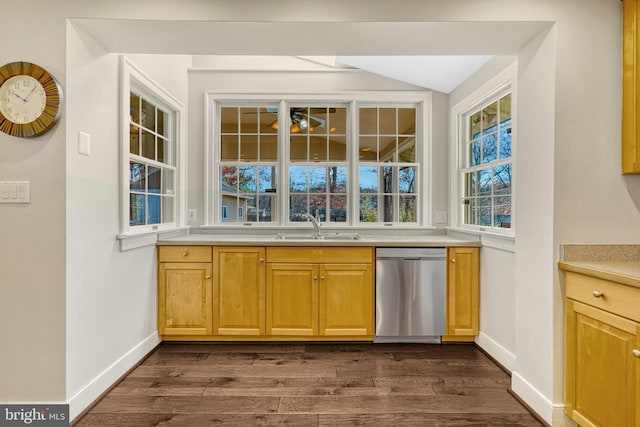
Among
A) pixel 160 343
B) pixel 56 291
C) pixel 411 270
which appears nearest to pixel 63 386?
pixel 56 291

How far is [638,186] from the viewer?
6.33 ft

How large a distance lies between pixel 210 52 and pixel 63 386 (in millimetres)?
2066

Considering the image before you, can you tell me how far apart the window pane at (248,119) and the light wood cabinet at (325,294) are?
1465mm

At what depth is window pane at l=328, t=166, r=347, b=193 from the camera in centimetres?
384

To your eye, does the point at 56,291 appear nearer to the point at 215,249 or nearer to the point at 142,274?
the point at 142,274

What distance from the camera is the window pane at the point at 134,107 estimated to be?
2789 millimetres

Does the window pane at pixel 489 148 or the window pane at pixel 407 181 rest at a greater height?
the window pane at pixel 489 148

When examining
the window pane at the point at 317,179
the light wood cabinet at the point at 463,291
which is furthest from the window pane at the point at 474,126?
the window pane at the point at 317,179

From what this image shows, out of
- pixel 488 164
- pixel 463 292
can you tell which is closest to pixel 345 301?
pixel 463 292

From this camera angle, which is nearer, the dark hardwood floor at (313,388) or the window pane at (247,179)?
the dark hardwood floor at (313,388)

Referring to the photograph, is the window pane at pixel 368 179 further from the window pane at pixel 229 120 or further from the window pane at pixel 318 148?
the window pane at pixel 229 120

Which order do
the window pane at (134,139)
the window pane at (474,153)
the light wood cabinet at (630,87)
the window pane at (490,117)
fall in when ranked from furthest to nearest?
the window pane at (474,153), the window pane at (490,117), the window pane at (134,139), the light wood cabinet at (630,87)

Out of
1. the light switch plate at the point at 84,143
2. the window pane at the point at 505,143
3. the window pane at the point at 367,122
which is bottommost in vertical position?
the light switch plate at the point at 84,143

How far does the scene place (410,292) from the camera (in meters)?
3.07
